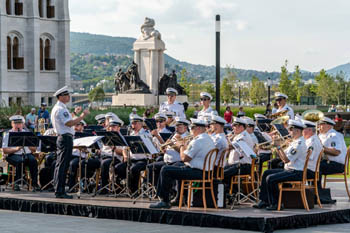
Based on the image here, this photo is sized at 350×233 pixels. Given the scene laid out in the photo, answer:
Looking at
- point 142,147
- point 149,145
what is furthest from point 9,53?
point 149,145

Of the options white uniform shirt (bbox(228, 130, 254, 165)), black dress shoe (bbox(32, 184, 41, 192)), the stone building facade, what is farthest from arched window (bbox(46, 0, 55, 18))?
white uniform shirt (bbox(228, 130, 254, 165))

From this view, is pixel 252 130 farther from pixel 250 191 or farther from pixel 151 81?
pixel 151 81

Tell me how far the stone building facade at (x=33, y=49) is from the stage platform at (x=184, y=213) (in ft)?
163

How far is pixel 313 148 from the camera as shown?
14.9m

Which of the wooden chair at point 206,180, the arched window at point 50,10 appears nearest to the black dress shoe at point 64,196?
the wooden chair at point 206,180

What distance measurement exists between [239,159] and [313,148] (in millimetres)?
1686

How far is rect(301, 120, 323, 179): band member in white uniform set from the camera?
1496 cm

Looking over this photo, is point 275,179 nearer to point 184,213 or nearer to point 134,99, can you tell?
point 184,213

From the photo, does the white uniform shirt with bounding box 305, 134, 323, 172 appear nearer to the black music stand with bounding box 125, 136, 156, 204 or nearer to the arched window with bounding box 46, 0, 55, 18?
the black music stand with bounding box 125, 136, 156, 204

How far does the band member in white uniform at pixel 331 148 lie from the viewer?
1631 centimetres

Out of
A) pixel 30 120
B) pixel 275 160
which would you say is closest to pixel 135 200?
pixel 275 160

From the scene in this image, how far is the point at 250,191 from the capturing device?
55.7ft

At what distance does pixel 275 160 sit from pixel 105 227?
5.21m

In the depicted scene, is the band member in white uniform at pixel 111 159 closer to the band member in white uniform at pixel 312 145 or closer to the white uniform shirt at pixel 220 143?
the white uniform shirt at pixel 220 143
